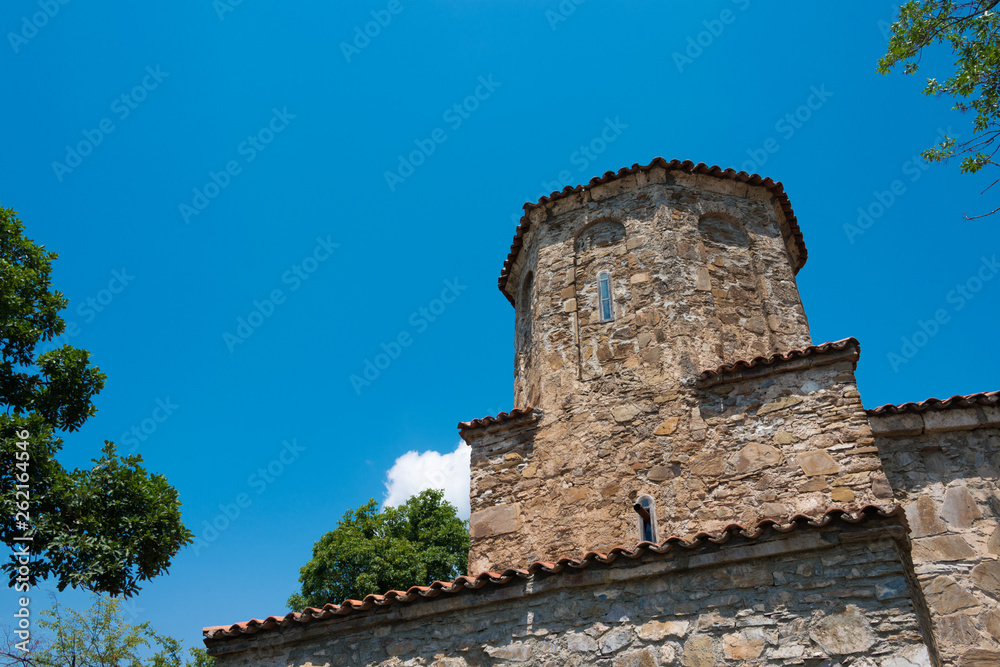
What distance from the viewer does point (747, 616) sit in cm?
530

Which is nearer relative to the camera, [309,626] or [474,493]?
[309,626]

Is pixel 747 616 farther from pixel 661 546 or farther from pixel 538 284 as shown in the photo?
pixel 538 284

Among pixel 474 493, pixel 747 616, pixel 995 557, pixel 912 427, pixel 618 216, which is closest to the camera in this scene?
pixel 747 616

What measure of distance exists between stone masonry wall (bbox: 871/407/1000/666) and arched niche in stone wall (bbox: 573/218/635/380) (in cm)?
330

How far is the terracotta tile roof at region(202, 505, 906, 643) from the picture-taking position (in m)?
5.23

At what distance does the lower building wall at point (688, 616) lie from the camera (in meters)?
4.96

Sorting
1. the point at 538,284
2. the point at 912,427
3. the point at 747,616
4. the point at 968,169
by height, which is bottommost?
the point at 747,616

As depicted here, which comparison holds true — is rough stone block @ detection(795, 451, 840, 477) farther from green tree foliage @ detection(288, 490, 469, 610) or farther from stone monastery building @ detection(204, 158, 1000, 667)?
green tree foliage @ detection(288, 490, 469, 610)

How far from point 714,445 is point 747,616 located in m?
2.72

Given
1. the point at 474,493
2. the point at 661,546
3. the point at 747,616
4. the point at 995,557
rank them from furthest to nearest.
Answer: the point at 474,493, the point at 995,557, the point at 661,546, the point at 747,616

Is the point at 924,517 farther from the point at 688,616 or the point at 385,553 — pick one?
the point at 385,553

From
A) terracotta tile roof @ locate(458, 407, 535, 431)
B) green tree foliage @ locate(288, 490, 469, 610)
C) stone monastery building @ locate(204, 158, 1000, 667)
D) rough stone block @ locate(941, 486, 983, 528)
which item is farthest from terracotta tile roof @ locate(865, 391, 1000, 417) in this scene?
green tree foliage @ locate(288, 490, 469, 610)

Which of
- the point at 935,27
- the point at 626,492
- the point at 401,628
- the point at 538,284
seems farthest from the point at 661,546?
the point at 935,27

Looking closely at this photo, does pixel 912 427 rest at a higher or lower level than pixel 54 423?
lower
